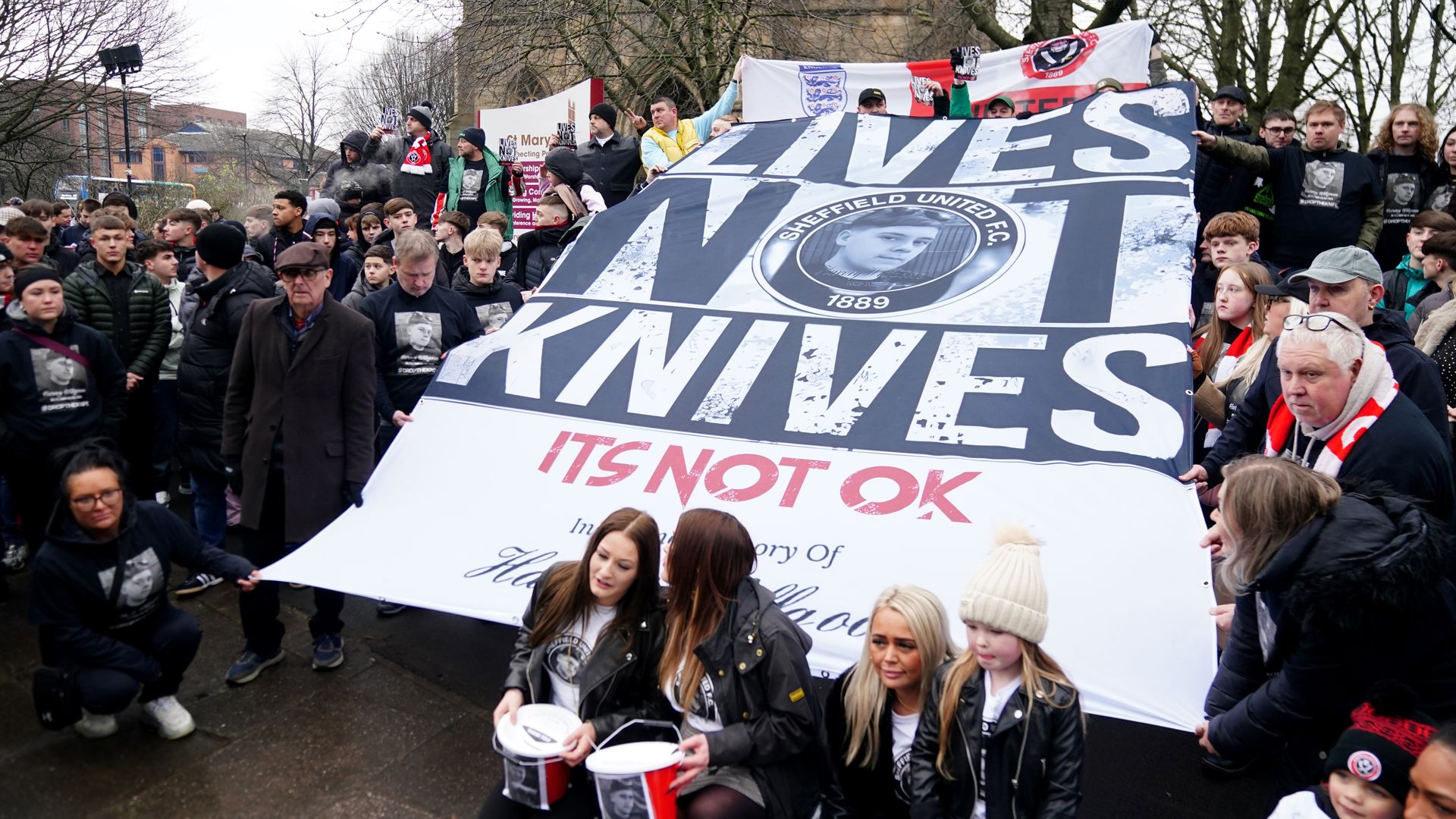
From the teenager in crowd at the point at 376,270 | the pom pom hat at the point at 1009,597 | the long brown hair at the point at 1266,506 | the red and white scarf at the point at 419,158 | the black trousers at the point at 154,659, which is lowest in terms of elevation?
the black trousers at the point at 154,659

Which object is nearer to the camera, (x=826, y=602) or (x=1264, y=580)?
(x=1264, y=580)

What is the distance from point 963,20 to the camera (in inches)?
693

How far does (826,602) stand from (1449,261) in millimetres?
3655

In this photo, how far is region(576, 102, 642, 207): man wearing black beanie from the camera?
27.3 feet

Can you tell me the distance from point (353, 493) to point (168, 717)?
3.46ft

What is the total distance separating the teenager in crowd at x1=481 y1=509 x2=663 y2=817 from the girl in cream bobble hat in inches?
32.3

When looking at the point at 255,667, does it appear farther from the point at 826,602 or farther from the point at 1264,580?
the point at 1264,580

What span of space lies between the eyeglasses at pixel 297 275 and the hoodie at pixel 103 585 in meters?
1.02

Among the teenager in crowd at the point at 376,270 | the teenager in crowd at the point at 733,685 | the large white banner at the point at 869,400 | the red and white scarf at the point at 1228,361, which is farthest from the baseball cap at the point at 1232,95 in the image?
the teenager in crowd at the point at 733,685

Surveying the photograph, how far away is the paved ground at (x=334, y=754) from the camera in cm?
335

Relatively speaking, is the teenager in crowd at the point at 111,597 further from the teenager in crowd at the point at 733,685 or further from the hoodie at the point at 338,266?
the hoodie at the point at 338,266

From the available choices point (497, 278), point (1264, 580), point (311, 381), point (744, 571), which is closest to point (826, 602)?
point (744, 571)

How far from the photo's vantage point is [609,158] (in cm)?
834

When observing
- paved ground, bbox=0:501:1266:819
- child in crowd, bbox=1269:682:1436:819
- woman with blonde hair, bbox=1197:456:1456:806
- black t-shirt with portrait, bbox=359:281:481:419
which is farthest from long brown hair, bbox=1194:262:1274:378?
black t-shirt with portrait, bbox=359:281:481:419
